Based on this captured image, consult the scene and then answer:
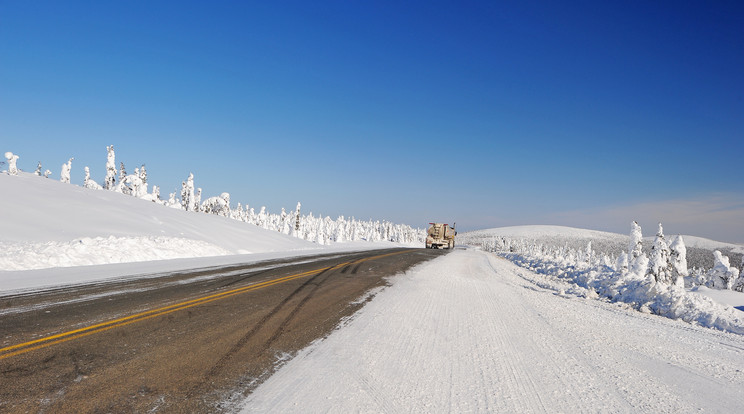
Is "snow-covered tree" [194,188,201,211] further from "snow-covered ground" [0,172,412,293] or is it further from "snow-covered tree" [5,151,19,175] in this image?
"snow-covered ground" [0,172,412,293]

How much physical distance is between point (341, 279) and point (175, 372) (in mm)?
7894

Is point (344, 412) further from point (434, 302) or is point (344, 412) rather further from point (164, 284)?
point (164, 284)

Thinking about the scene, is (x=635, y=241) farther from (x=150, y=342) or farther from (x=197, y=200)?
(x=197, y=200)

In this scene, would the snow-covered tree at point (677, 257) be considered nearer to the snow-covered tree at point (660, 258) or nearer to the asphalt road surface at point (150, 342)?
the snow-covered tree at point (660, 258)

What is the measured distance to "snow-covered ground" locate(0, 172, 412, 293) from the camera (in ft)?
36.6

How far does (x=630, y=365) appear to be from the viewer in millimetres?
4820

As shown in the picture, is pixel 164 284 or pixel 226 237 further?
pixel 226 237

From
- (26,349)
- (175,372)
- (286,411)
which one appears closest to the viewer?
(286,411)

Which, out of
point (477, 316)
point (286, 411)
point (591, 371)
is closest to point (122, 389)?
point (286, 411)

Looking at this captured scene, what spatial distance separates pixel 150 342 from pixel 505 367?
184 inches

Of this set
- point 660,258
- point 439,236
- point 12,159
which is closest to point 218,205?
point 12,159

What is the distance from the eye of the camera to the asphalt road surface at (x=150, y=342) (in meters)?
3.26

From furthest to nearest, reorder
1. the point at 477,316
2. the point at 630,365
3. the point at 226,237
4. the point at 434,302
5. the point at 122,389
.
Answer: the point at 226,237
the point at 434,302
the point at 477,316
the point at 630,365
the point at 122,389

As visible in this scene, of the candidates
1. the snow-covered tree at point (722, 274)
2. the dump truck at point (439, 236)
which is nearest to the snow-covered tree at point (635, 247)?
the snow-covered tree at point (722, 274)
